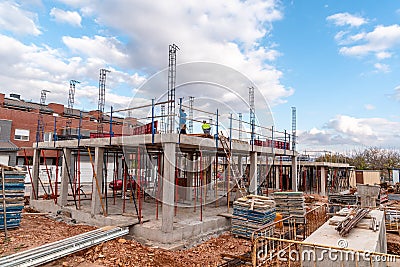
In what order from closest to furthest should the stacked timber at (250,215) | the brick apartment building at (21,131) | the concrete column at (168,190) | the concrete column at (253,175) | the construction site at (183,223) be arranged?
the construction site at (183,223) → the concrete column at (168,190) → the stacked timber at (250,215) → the concrete column at (253,175) → the brick apartment building at (21,131)

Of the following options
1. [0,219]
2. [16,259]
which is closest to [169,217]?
[16,259]

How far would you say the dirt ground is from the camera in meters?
7.56

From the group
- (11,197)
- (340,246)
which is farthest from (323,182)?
(11,197)

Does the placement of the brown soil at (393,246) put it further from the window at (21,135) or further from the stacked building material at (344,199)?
the window at (21,135)

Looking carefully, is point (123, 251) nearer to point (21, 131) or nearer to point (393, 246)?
point (393, 246)

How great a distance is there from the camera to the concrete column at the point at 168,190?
30.2 ft

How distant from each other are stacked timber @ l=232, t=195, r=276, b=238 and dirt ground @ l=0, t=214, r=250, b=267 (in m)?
0.39

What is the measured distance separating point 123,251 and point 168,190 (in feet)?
7.44

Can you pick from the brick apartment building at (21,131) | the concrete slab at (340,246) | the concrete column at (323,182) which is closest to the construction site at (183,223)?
the concrete slab at (340,246)

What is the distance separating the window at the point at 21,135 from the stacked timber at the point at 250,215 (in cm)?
3130

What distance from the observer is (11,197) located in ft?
34.9

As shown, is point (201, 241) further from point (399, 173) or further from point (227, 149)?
point (399, 173)

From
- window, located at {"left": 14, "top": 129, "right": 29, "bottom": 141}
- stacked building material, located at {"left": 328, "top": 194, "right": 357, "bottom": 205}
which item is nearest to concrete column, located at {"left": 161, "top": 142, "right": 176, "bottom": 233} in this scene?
stacked building material, located at {"left": 328, "top": 194, "right": 357, "bottom": 205}

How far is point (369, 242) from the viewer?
233 inches
